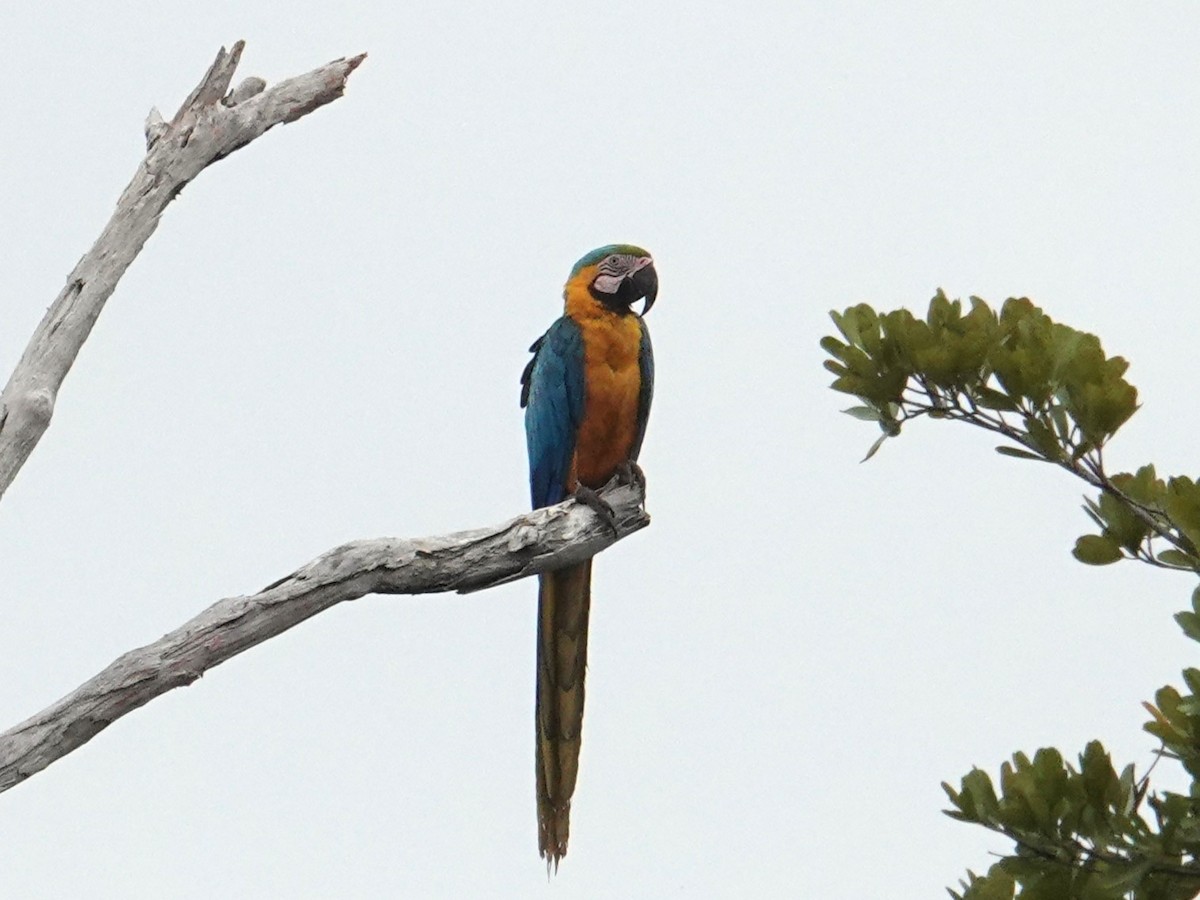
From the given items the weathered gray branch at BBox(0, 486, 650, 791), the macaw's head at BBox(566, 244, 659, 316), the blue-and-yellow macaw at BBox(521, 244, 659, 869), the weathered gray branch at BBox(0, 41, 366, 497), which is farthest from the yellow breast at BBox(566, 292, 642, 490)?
the weathered gray branch at BBox(0, 41, 366, 497)

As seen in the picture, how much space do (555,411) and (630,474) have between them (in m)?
0.40

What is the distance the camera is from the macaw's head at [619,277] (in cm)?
503

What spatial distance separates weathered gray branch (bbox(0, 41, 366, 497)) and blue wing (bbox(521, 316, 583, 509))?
1.37 metres

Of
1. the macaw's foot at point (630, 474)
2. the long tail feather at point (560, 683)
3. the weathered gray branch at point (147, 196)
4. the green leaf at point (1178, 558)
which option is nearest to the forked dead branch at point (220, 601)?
the weathered gray branch at point (147, 196)

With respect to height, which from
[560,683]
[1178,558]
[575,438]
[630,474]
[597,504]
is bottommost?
[1178,558]

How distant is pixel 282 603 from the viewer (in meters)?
3.17

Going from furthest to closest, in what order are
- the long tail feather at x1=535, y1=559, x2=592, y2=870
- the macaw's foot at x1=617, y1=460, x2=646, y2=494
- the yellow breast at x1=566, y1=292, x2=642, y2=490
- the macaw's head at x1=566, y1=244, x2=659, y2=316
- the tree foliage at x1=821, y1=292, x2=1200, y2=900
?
1. the macaw's head at x1=566, y1=244, x2=659, y2=316
2. the yellow breast at x1=566, y1=292, x2=642, y2=490
3. the long tail feather at x1=535, y1=559, x2=592, y2=870
4. the macaw's foot at x1=617, y1=460, x2=646, y2=494
5. the tree foliage at x1=821, y1=292, x2=1200, y2=900

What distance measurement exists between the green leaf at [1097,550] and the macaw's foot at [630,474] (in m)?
1.52

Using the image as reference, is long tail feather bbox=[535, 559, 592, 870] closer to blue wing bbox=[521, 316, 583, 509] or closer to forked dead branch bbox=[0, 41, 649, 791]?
blue wing bbox=[521, 316, 583, 509]

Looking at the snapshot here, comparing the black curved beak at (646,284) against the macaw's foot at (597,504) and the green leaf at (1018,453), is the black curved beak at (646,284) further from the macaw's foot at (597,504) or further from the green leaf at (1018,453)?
the green leaf at (1018,453)

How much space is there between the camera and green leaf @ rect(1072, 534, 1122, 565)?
3121 millimetres

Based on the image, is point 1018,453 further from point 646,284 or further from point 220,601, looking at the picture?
point 646,284

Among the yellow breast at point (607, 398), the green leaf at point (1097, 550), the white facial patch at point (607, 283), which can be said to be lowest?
the green leaf at point (1097, 550)

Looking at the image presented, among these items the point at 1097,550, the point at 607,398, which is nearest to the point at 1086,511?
the point at 1097,550
